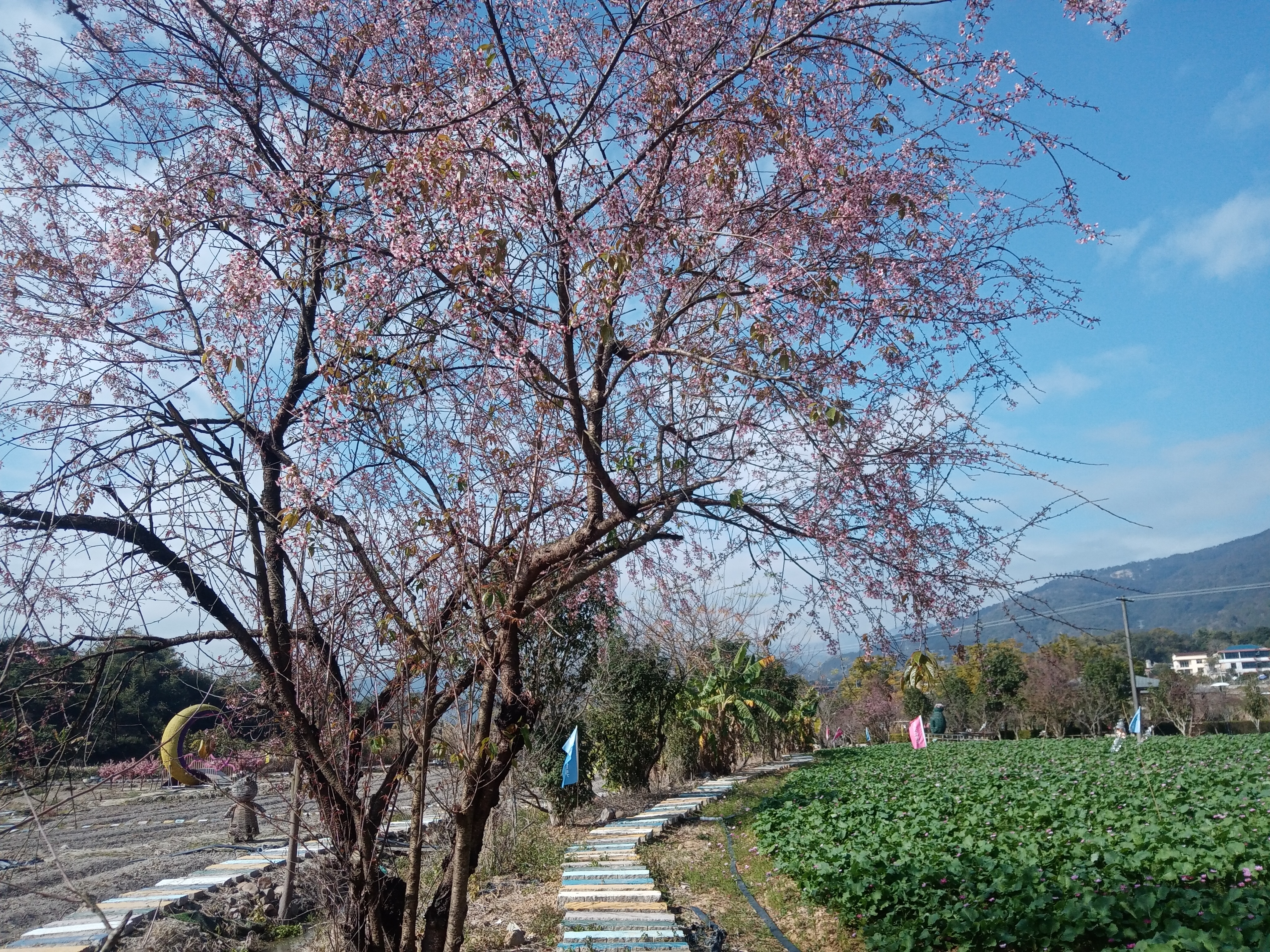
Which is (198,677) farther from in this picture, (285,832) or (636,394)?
(636,394)

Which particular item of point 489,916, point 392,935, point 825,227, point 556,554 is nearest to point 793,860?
point 489,916

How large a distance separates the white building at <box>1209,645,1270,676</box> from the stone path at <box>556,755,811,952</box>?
306 feet

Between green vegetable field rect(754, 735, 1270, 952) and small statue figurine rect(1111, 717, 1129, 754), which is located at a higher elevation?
green vegetable field rect(754, 735, 1270, 952)

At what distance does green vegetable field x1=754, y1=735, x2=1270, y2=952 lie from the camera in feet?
14.9

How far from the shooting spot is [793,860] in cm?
775

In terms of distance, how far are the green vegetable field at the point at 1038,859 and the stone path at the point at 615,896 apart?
4.08ft

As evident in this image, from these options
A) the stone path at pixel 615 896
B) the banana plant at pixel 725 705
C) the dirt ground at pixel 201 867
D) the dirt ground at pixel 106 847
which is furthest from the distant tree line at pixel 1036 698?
the stone path at pixel 615 896

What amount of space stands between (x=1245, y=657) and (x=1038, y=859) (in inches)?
6340

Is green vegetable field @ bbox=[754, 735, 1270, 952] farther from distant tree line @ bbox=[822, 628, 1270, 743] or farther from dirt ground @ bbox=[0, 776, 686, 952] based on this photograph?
distant tree line @ bbox=[822, 628, 1270, 743]

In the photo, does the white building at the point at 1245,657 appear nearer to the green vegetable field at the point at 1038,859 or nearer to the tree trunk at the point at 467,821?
the green vegetable field at the point at 1038,859

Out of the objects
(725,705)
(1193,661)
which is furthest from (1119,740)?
(1193,661)

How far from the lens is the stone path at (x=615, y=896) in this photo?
5.81 m

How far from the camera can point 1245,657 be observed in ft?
448

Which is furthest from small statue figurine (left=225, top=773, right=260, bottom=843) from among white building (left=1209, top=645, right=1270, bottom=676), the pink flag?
white building (left=1209, top=645, right=1270, bottom=676)
